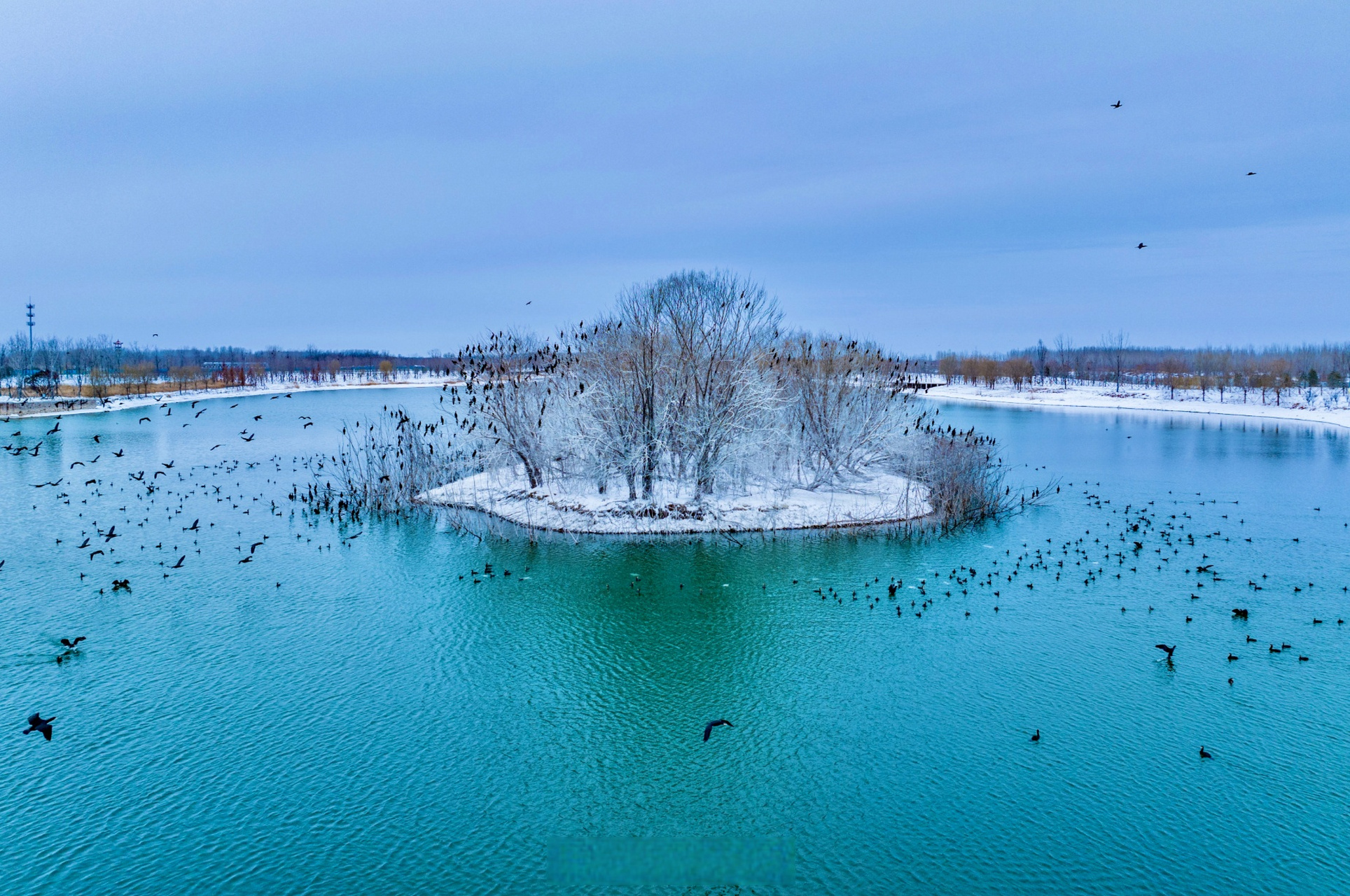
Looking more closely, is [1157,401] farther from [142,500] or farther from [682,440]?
[142,500]

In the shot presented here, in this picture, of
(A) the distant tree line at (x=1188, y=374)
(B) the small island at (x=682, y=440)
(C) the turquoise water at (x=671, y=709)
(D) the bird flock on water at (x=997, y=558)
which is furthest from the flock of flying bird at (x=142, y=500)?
(A) the distant tree line at (x=1188, y=374)

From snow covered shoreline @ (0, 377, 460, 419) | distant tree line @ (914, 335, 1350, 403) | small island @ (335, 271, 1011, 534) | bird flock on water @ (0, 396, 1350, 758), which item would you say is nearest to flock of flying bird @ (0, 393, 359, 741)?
bird flock on water @ (0, 396, 1350, 758)

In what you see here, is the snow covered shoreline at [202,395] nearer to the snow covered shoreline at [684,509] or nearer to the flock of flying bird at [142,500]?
the flock of flying bird at [142,500]

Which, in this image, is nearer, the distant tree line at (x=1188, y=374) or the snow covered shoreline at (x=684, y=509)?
the snow covered shoreline at (x=684, y=509)

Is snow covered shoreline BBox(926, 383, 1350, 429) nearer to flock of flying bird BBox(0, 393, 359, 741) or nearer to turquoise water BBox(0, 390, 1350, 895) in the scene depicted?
turquoise water BBox(0, 390, 1350, 895)

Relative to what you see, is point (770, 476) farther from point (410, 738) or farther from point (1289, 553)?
point (410, 738)

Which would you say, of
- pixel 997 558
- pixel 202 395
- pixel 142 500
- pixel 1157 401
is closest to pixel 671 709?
pixel 997 558

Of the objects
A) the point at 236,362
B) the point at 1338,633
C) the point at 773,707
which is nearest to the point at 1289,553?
the point at 1338,633
